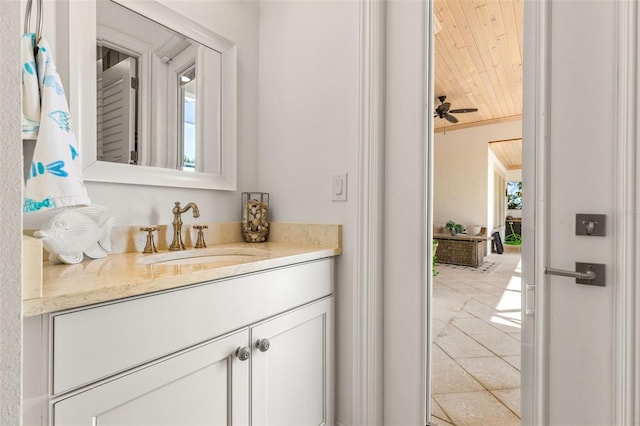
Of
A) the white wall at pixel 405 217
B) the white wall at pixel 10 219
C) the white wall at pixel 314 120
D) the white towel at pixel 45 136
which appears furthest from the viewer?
the white wall at pixel 314 120

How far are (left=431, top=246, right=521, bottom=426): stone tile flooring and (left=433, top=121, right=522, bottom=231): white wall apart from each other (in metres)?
0.20

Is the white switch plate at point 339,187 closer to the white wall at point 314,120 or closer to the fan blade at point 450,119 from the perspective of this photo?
the white wall at point 314,120

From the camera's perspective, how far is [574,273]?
97 centimetres

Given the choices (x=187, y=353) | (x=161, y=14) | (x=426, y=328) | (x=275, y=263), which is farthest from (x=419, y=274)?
(x=161, y=14)

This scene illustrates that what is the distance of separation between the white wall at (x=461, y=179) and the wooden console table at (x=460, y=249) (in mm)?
65

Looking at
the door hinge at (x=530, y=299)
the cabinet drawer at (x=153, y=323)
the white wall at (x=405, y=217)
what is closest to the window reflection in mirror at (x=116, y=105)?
the cabinet drawer at (x=153, y=323)

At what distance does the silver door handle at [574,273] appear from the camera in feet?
3.14

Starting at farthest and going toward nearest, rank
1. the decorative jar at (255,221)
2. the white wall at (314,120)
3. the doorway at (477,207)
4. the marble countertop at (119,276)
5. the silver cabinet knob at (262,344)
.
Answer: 1. the decorative jar at (255,221)
2. the white wall at (314,120)
3. the doorway at (477,207)
4. the silver cabinet knob at (262,344)
5. the marble countertop at (119,276)

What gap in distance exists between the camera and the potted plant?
134 cm

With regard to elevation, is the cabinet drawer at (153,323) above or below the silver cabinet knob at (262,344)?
above

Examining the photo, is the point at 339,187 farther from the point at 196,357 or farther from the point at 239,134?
the point at 196,357

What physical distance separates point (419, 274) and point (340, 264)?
33cm

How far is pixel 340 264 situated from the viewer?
1.43 meters

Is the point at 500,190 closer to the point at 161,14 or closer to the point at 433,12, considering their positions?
the point at 433,12
